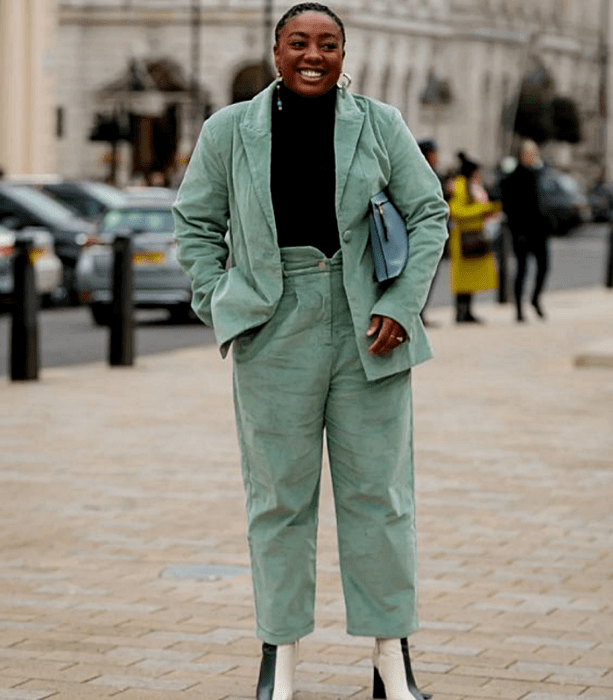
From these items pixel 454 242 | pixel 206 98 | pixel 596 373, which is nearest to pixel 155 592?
pixel 596 373

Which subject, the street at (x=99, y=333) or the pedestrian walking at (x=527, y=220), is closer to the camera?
the street at (x=99, y=333)

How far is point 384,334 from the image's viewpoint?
19.0ft

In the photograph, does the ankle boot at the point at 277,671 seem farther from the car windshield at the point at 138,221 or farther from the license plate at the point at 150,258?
the car windshield at the point at 138,221

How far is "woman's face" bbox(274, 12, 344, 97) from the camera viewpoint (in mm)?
5785

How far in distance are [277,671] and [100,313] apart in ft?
59.5

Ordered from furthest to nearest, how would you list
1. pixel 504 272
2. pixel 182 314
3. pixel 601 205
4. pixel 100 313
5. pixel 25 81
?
pixel 601 205, pixel 25 81, pixel 504 272, pixel 182 314, pixel 100 313

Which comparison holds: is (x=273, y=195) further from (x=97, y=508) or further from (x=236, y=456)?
(x=236, y=456)

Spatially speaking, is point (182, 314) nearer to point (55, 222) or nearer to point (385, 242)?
point (55, 222)

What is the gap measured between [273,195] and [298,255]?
0.17 m

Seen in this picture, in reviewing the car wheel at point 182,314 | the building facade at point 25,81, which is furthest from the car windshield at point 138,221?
the building facade at point 25,81

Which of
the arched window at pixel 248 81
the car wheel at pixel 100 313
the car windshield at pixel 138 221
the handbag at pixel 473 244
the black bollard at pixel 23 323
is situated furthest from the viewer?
the arched window at pixel 248 81

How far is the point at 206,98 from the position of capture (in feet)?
267

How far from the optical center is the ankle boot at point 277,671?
5988 mm

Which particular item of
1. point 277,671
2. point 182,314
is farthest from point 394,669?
point 182,314
